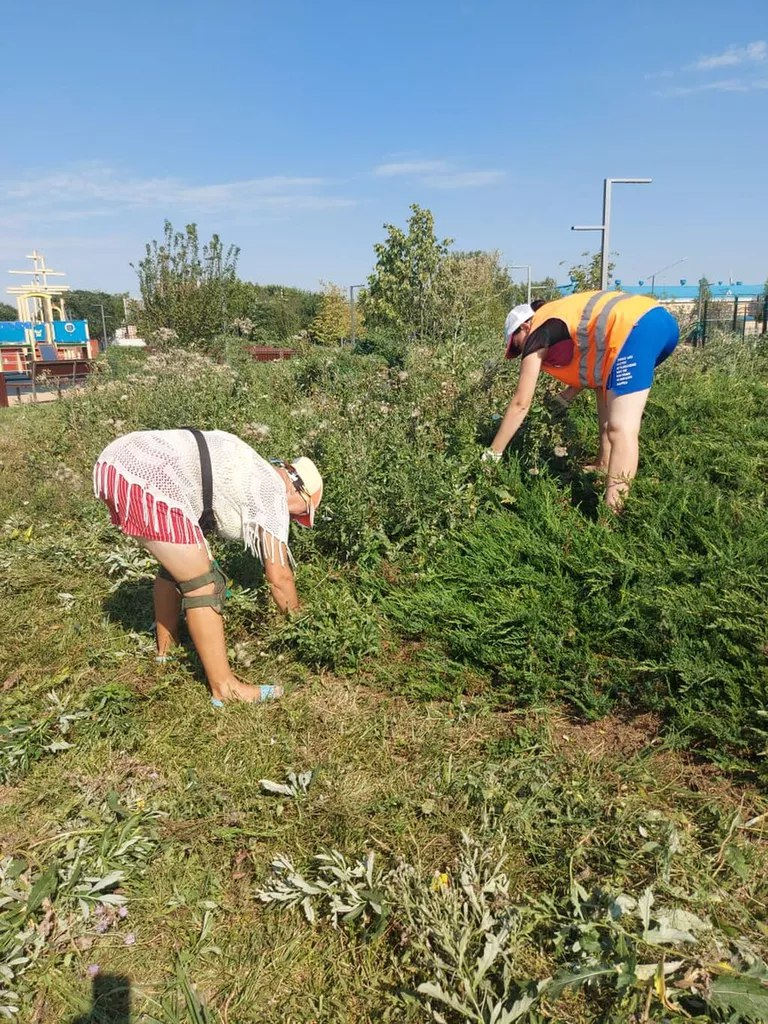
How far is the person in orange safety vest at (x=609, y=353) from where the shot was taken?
3.54 metres

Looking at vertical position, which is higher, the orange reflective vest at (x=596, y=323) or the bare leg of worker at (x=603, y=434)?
the orange reflective vest at (x=596, y=323)

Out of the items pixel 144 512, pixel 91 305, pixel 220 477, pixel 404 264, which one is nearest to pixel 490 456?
pixel 220 477

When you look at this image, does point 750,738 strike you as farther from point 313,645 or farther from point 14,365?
point 14,365

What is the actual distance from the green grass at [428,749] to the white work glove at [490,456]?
0.27 ft

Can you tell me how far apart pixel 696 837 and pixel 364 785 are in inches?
42.8

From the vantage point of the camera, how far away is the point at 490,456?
4.08 meters

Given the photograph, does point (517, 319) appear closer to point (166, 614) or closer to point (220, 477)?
point (220, 477)

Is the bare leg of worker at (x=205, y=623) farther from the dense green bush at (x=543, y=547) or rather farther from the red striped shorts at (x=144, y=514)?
the dense green bush at (x=543, y=547)

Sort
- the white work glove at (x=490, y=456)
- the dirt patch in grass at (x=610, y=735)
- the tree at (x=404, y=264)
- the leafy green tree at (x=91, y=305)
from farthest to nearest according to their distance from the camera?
the leafy green tree at (x=91, y=305), the tree at (x=404, y=264), the white work glove at (x=490, y=456), the dirt patch in grass at (x=610, y=735)

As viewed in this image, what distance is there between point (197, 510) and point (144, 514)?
23 cm

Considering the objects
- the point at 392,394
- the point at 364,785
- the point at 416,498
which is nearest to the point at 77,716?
the point at 364,785

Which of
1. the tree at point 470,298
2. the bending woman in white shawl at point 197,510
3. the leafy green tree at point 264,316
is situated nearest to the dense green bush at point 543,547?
the bending woman in white shawl at point 197,510

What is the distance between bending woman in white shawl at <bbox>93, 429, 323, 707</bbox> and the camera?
2.68 metres

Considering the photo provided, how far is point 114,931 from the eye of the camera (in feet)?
6.33
